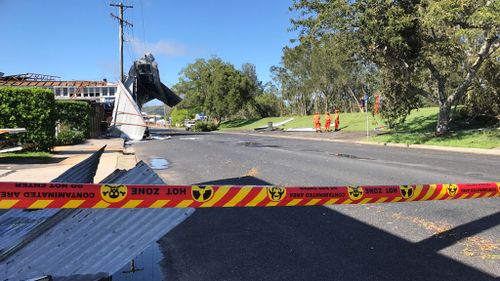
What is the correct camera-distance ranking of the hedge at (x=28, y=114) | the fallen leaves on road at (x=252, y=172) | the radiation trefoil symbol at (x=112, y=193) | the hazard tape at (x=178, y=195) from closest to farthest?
1. the hazard tape at (x=178, y=195)
2. the radiation trefoil symbol at (x=112, y=193)
3. the fallen leaves on road at (x=252, y=172)
4. the hedge at (x=28, y=114)

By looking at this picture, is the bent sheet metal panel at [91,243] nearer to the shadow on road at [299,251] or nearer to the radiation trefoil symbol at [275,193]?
the radiation trefoil symbol at [275,193]

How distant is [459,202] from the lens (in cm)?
765

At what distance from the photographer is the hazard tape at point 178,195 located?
3.23 metres

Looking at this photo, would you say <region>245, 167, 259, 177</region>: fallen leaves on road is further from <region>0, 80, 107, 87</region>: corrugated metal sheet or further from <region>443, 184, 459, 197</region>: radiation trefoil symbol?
<region>0, 80, 107, 87</region>: corrugated metal sheet

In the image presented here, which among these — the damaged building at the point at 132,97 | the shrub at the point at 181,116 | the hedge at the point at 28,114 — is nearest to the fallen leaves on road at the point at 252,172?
the hedge at the point at 28,114

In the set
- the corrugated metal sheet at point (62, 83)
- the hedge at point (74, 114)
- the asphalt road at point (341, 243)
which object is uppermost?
the corrugated metal sheet at point (62, 83)

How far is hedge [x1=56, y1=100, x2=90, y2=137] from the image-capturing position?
87.9 ft

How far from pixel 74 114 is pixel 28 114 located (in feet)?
31.0

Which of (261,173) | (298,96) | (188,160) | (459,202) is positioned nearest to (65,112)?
(188,160)

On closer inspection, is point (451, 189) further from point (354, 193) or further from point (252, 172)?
point (252, 172)

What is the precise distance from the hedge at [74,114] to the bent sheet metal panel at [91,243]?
24033mm

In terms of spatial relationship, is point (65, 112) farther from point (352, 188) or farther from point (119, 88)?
point (352, 188)

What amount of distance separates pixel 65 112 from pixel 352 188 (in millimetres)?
25665

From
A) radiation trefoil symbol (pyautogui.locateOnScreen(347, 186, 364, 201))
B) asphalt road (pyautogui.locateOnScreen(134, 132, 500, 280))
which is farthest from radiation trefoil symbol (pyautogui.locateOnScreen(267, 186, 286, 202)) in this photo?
asphalt road (pyautogui.locateOnScreen(134, 132, 500, 280))
